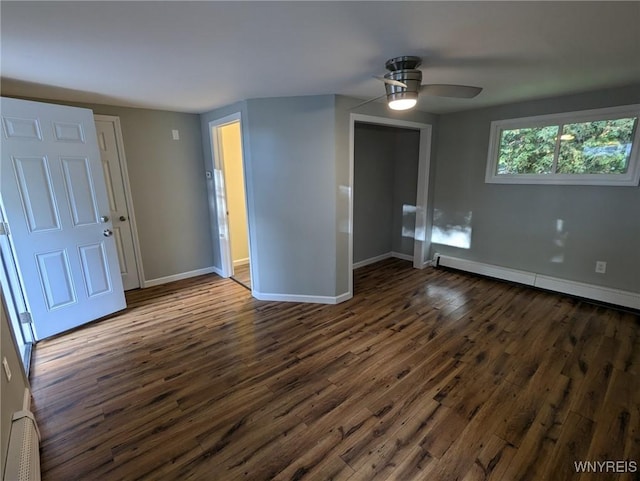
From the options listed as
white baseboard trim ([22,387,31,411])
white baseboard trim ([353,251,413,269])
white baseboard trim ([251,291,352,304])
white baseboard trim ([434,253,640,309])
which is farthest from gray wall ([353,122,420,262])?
white baseboard trim ([22,387,31,411])

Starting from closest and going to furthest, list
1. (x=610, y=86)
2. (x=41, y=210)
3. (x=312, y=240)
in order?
(x=41, y=210)
(x=610, y=86)
(x=312, y=240)

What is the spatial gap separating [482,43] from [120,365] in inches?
138

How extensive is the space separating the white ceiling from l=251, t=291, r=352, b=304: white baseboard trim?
7.22ft

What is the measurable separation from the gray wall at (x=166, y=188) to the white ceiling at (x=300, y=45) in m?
0.90

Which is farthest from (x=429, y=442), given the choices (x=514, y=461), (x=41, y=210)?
(x=41, y=210)

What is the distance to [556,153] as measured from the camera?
11.2ft

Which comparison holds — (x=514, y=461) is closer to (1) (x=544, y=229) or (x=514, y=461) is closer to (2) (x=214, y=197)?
(1) (x=544, y=229)

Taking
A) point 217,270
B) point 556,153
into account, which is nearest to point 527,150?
point 556,153

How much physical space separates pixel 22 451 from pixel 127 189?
3.00 meters

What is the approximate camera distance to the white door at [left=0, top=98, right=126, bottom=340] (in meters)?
2.50

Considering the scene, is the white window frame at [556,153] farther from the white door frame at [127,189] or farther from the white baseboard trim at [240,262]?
the white door frame at [127,189]

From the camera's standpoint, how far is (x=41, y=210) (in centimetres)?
265

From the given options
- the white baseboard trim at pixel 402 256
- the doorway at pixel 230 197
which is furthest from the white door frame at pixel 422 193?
the doorway at pixel 230 197

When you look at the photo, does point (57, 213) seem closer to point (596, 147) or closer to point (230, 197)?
point (230, 197)
